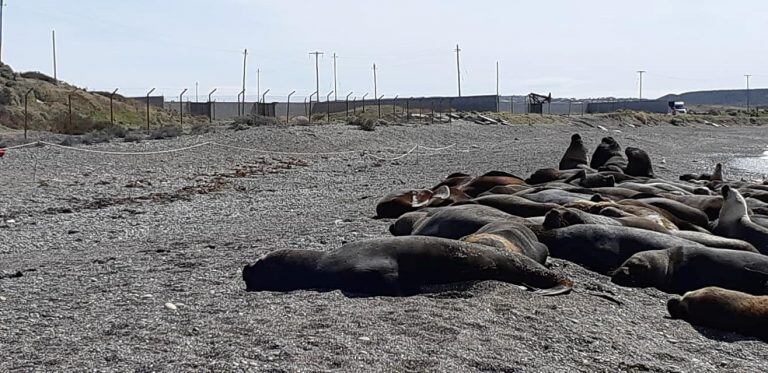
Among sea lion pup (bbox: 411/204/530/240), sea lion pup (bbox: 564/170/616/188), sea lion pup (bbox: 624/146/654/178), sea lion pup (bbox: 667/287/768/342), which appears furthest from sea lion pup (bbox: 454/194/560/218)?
sea lion pup (bbox: 624/146/654/178)

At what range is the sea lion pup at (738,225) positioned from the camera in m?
10.9

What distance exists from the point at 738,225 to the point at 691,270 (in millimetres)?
2339

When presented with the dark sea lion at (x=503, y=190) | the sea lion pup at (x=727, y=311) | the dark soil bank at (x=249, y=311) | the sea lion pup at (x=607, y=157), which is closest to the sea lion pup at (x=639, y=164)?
the sea lion pup at (x=607, y=157)

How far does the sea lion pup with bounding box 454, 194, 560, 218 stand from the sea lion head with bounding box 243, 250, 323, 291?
13.1 feet

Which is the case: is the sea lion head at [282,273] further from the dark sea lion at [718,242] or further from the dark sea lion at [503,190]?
the dark sea lion at [503,190]

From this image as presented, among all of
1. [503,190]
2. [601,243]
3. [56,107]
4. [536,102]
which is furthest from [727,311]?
[536,102]

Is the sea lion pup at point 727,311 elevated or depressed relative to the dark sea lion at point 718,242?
depressed

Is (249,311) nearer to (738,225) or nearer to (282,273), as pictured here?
(282,273)

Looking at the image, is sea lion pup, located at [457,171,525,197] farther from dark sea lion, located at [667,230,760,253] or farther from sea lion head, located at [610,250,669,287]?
sea lion head, located at [610,250,669,287]

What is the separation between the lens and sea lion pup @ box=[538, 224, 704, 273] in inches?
380

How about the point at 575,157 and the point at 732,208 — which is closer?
the point at 732,208

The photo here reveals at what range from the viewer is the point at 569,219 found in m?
10.4

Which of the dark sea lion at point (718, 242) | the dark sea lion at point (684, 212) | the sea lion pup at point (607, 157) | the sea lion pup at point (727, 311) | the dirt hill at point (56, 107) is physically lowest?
the sea lion pup at point (727, 311)

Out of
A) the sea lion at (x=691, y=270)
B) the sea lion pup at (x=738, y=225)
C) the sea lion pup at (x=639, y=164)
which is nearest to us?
the sea lion at (x=691, y=270)
